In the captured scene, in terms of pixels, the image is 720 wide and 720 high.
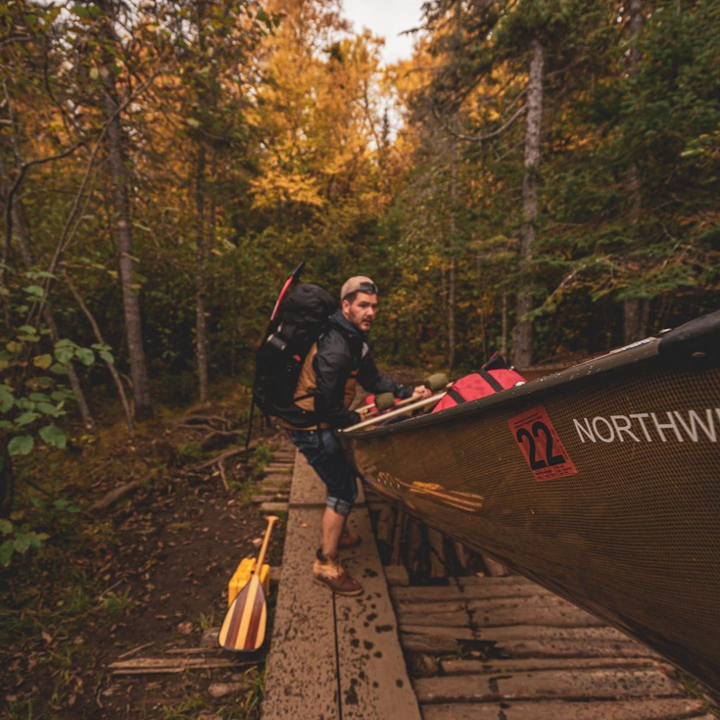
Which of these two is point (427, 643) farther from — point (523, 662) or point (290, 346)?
point (290, 346)

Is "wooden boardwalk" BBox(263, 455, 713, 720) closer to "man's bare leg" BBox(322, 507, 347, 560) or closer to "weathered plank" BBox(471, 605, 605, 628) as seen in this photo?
"weathered plank" BBox(471, 605, 605, 628)

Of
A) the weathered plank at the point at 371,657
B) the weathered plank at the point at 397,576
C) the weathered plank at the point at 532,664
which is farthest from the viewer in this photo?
the weathered plank at the point at 397,576

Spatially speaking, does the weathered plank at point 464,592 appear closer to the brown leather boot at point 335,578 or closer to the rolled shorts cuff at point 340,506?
the brown leather boot at point 335,578

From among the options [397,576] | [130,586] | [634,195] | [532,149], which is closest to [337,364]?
[397,576]

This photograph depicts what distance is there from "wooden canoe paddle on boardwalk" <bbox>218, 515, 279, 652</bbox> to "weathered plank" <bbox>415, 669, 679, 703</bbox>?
1.17m

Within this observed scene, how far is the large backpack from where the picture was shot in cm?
259

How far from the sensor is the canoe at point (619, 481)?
35.8 inches

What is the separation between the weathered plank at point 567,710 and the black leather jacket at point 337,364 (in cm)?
186

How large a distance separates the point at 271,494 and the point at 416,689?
2890mm

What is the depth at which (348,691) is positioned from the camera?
1972 millimetres

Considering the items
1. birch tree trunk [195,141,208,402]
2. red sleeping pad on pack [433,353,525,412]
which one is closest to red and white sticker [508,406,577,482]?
red sleeping pad on pack [433,353,525,412]

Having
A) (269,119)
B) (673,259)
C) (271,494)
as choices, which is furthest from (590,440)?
(269,119)

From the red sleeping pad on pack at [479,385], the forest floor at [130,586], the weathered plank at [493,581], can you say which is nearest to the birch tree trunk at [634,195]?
the red sleeping pad on pack at [479,385]

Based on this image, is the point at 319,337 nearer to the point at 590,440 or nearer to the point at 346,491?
the point at 346,491
